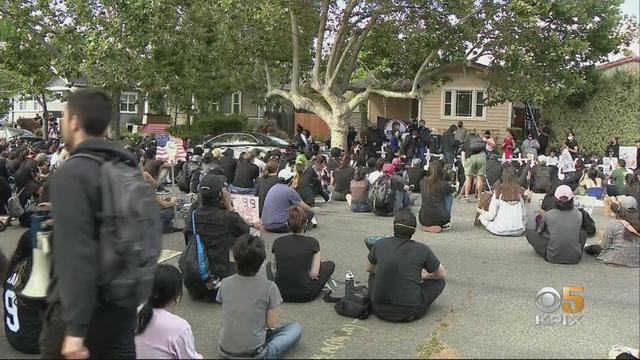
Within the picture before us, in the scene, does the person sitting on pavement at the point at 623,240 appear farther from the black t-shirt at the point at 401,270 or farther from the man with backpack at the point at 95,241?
the man with backpack at the point at 95,241

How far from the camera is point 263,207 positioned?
10.8m

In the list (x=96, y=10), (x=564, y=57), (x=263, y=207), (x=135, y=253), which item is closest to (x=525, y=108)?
(x=564, y=57)

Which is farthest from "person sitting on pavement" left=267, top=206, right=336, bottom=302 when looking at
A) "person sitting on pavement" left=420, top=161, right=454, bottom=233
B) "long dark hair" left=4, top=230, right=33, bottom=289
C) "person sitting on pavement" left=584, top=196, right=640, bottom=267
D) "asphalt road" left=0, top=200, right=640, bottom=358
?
"person sitting on pavement" left=420, top=161, right=454, bottom=233

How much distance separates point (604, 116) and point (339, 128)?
10762mm

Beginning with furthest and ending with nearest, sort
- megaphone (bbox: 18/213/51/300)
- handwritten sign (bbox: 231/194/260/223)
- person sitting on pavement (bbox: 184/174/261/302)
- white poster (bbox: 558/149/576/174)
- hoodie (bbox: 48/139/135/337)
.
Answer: white poster (bbox: 558/149/576/174)
handwritten sign (bbox: 231/194/260/223)
person sitting on pavement (bbox: 184/174/261/302)
megaphone (bbox: 18/213/51/300)
hoodie (bbox: 48/139/135/337)

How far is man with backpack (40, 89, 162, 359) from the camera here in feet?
8.18

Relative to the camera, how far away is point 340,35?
22.2 m

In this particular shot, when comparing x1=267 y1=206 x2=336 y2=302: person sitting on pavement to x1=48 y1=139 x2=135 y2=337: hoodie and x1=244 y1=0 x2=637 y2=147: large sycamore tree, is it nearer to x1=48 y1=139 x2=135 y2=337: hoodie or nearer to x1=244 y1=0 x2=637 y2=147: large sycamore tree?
x1=48 y1=139 x2=135 y2=337: hoodie

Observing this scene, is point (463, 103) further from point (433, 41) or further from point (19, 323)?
point (19, 323)

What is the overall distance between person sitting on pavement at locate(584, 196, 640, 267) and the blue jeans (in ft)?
16.8

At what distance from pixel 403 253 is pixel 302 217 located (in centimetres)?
130

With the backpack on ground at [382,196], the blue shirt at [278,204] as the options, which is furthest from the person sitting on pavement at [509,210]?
the blue shirt at [278,204]

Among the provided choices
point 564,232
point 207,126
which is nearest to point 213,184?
point 564,232

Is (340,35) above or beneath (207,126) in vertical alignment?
above
